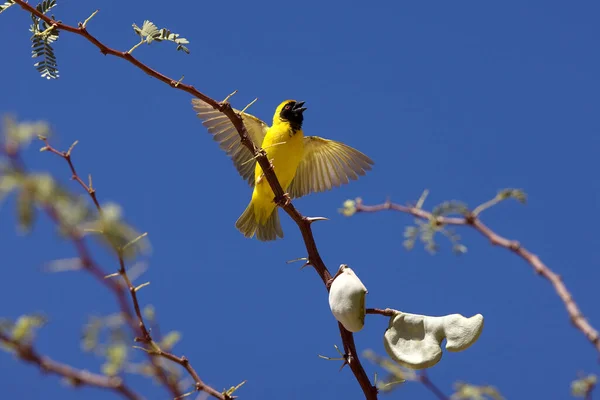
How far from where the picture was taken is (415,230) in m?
2.67

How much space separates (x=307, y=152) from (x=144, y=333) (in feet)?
15.7

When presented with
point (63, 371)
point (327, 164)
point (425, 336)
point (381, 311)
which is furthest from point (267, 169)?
point (327, 164)

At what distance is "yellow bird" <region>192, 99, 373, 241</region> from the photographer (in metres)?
5.29

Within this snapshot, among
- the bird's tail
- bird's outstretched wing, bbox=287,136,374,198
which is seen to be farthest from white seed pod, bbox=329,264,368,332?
bird's outstretched wing, bbox=287,136,374,198

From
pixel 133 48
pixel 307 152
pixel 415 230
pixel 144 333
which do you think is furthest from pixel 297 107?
pixel 144 333

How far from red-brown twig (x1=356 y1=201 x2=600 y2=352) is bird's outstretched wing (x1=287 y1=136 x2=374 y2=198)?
3100 millimetres

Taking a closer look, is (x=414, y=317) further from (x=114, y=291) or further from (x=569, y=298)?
(x=114, y=291)

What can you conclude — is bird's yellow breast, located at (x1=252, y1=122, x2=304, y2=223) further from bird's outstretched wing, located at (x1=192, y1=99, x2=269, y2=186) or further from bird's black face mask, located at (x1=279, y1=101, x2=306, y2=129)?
bird's outstretched wing, located at (x1=192, y1=99, x2=269, y2=186)

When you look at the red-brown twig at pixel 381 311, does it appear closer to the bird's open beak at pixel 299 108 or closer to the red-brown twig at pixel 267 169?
the red-brown twig at pixel 267 169

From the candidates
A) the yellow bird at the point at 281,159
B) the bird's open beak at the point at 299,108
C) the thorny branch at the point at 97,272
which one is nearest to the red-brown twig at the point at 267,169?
the thorny branch at the point at 97,272

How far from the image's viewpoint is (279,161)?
17.0ft

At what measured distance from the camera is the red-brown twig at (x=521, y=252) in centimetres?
194

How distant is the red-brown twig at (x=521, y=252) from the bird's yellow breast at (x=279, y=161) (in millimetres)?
2236

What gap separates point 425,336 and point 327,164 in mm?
4167
